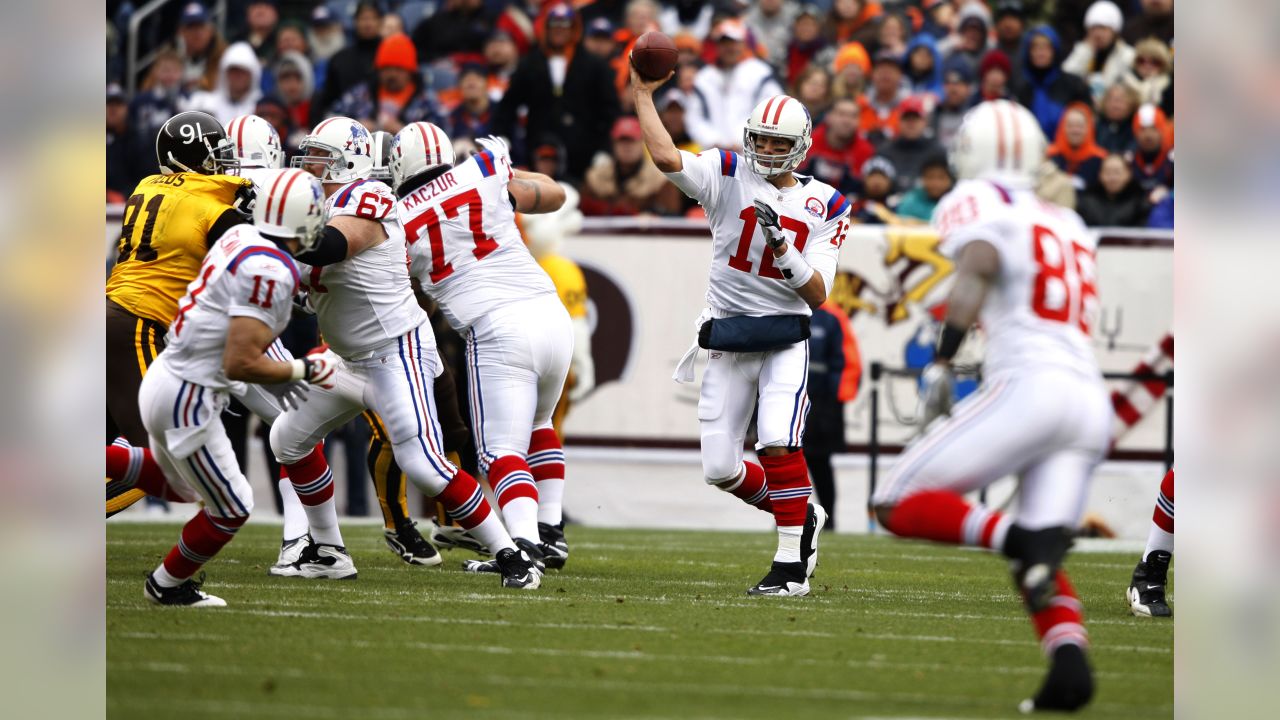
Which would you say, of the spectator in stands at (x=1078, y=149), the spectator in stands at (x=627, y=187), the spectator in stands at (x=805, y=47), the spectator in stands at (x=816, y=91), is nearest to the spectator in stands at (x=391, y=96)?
the spectator in stands at (x=627, y=187)

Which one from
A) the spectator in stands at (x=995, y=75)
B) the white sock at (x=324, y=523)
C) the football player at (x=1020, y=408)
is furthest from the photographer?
the spectator in stands at (x=995, y=75)

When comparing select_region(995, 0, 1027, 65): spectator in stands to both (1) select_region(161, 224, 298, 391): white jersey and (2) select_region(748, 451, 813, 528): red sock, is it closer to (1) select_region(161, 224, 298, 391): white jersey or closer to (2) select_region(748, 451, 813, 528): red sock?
(2) select_region(748, 451, 813, 528): red sock

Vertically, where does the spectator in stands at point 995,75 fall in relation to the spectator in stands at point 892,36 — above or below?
below

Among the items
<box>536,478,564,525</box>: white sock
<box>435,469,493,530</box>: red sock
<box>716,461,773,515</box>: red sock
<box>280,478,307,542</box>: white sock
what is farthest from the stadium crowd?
<box>435,469,493,530</box>: red sock

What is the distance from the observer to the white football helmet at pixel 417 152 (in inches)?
292

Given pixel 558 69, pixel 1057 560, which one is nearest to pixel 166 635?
pixel 1057 560

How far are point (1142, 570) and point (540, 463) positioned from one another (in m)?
2.76

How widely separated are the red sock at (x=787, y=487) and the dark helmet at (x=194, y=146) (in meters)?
2.69

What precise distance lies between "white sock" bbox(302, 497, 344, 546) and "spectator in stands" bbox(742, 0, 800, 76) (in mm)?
8305

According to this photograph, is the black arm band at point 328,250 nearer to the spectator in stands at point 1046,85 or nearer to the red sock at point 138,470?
the red sock at point 138,470

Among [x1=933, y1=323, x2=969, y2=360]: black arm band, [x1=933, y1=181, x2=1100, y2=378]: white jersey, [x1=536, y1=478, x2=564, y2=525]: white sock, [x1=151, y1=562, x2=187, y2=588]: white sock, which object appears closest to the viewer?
[x1=933, y1=181, x2=1100, y2=378]: white jersey

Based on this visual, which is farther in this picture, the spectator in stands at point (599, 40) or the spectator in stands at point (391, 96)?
the spectator in stands at point (599, 40)

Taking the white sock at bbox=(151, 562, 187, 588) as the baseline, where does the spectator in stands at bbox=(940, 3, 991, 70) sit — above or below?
above

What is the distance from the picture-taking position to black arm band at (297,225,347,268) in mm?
6582
